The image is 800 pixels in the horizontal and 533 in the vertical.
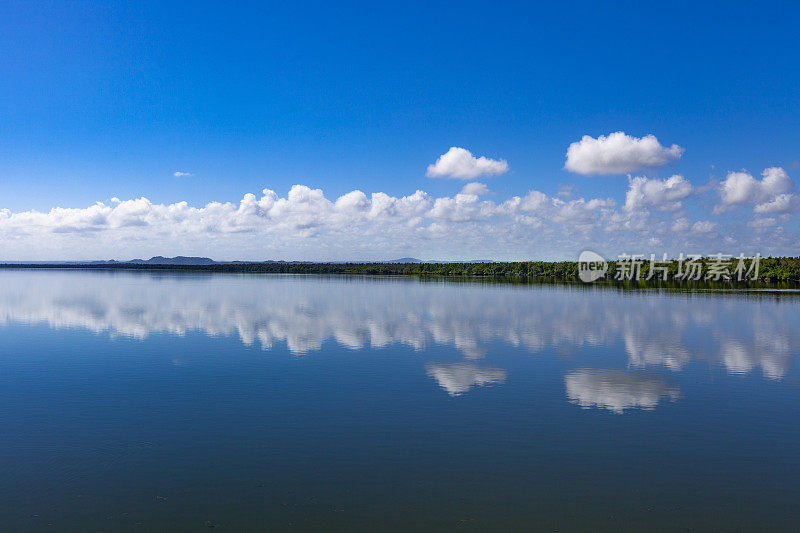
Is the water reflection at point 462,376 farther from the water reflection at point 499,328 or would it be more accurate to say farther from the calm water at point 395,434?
the calm water at point 395,434

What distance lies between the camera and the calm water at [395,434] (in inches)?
500

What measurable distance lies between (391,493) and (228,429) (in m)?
7.47

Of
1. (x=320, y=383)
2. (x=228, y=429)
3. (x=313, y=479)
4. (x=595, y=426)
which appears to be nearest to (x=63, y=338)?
(x=320, y=383)

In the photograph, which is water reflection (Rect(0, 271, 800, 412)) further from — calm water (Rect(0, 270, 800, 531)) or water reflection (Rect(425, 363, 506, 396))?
calm water (Rect(0, 270, 800, 531))

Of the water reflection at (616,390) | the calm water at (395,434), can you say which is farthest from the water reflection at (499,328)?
the calm water at (395,434)

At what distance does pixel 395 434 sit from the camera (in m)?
18.1

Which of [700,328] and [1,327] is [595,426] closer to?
[700,328]

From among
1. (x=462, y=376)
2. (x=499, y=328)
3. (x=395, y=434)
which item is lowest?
(x=395, y=434)

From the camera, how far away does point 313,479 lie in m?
14.3

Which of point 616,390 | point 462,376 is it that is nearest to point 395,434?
point 462,376

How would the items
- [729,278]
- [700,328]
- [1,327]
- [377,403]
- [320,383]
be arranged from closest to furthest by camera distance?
[377,403]
[320,383]
[1,327]
[700,328]
[729,278]

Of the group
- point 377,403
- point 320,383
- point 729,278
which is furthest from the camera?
point 729,278

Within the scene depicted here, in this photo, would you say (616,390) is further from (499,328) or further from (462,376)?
(499,328)

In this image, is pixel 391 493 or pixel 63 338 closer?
pixel 391 493
